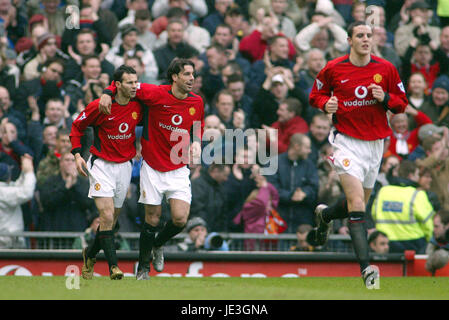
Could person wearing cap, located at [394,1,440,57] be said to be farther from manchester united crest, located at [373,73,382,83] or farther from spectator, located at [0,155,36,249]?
spectator, located at [0,155,36,249]

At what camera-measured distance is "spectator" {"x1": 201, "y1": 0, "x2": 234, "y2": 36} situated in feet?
56.2

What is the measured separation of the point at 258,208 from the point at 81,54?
4.34 meters

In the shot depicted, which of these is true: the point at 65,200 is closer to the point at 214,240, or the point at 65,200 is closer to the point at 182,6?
the point at 214,240

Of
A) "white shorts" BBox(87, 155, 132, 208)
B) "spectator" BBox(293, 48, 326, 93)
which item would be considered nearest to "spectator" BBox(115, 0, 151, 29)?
"spectator" BBox(293, 48, 326, 93)

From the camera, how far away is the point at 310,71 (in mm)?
15781

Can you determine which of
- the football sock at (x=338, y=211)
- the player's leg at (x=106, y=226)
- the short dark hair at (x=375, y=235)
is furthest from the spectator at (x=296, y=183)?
the player's leg at (x=106, y=226)

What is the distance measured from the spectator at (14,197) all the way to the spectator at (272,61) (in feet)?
14.6

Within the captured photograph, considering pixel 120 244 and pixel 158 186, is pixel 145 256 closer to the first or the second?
pixel 158 186

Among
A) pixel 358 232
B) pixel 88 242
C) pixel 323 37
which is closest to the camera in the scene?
pixel 358 232

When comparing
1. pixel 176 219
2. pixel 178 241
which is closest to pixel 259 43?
pixel 178 241

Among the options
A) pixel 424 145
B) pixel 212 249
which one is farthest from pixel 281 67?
pixel 212 249

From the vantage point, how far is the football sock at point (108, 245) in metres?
10.2

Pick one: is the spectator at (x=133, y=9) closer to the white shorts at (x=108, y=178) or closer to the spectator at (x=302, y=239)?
the spectator at (x=302, y=239)

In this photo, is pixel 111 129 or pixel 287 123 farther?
pixel 287 123
